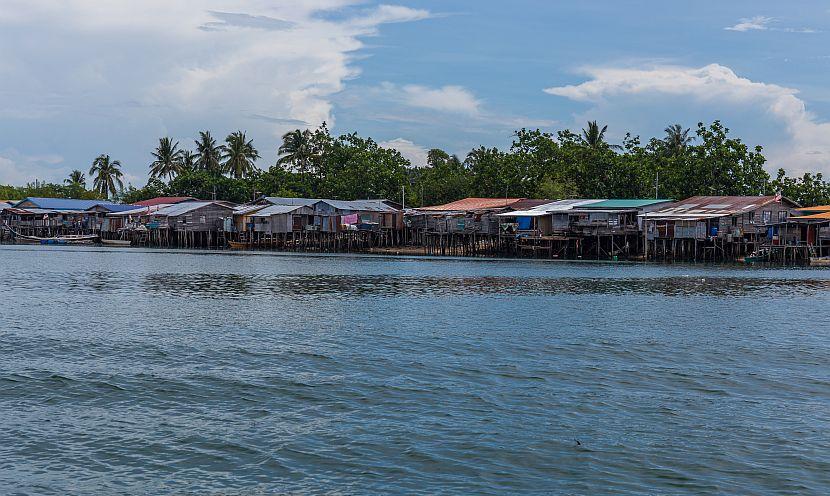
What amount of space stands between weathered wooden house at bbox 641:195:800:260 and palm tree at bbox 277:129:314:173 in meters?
45.5

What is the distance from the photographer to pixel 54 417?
12070mm

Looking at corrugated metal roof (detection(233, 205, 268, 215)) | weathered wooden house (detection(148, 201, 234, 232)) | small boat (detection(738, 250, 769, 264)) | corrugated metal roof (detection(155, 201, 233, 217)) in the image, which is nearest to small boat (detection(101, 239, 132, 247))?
corrugated metal roof (detection(155, 201, 233, 217))

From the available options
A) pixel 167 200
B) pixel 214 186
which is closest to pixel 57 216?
pixel 167 200

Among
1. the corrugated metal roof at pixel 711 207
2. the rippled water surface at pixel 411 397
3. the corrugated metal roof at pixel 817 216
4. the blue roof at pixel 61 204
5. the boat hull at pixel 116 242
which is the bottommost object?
the rippled water surface at pixel 411 397

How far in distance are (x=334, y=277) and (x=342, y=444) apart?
105 ft

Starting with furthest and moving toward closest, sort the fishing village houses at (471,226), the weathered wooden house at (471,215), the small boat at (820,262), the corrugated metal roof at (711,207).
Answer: the weathered wooden house at (471,215)
the fishing village houses at (471,226)
the corrugated metal roof at (711,207)
the small boat at (820,262)

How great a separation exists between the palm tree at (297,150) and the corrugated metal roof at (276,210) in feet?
42.2

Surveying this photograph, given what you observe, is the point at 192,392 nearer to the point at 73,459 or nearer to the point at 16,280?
the point at 73,459

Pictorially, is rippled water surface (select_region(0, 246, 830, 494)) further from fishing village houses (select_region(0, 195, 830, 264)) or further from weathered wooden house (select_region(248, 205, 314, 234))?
weathered wooden house (select_region(248, 205, 314, 234))

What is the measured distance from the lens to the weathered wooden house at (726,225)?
184ft

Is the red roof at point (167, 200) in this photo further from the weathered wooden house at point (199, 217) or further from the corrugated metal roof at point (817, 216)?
the corrugated metal roof at point (817, 216)

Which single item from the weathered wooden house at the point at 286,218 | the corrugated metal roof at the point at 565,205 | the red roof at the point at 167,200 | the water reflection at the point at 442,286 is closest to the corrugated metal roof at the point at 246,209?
the weathered wooden house at the point at 286,218

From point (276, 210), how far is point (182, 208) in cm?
1294

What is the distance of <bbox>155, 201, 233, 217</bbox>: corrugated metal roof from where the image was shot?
82875 millimetres
